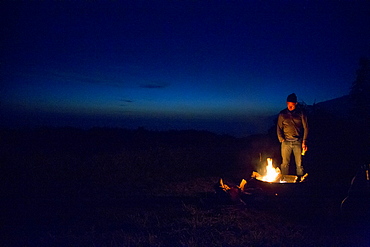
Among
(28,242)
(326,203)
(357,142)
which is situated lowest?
(28,242)

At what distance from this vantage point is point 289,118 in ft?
26.4

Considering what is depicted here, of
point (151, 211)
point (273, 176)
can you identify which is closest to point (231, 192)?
point (273, 176)

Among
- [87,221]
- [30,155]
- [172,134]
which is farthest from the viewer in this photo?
[172,134]

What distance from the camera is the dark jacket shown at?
26.3 feet

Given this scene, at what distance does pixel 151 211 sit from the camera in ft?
22.1

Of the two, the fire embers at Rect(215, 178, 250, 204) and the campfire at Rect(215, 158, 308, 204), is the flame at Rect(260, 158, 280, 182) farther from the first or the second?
the fire embers at Rect(215, 178, 250, 204)

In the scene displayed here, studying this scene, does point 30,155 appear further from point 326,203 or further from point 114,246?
point 326,203

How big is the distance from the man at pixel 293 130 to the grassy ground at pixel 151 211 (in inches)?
48.1

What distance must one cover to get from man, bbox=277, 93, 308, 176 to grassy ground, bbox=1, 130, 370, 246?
122 centimetres

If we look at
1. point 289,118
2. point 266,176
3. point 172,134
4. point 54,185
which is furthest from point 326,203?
point 172,134

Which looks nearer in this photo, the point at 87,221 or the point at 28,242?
the point at 28,242

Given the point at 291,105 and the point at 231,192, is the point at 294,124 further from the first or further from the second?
the point at 231,192

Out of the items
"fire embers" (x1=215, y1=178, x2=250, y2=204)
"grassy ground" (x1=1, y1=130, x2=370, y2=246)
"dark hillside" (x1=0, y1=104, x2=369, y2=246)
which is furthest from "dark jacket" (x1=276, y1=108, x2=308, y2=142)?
"fire embers" (x1=215, y1=178, x2=250, y2=204)

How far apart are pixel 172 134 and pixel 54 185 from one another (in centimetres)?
1904
